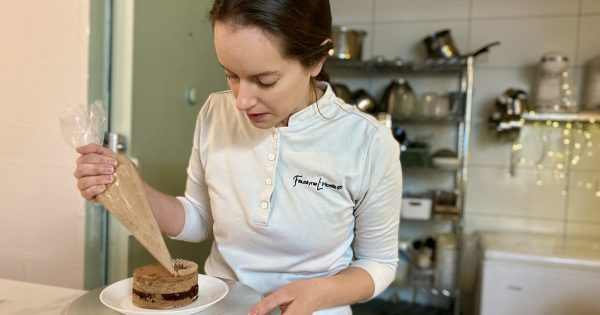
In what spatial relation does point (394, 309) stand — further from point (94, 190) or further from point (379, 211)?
point (94, 190)

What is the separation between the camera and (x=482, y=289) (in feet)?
6.64

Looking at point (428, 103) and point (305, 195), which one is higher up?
point (428, 103)

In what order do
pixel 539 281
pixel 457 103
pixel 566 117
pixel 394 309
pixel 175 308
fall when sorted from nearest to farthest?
pixel 175 308 → pixel 539 281 → pixel 566 117 → pixel 457 103 → pixel 394 309

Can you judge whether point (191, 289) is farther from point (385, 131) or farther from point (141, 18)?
point (141, 18)

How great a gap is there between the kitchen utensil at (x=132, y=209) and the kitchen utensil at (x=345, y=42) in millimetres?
1681

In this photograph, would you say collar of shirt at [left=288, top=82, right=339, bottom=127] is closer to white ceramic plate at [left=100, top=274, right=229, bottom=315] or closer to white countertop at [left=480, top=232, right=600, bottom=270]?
white ceramic plate at [left=100, top=274, right=229, bottom=315]

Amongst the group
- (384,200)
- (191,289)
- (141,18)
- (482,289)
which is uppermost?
(141,18)

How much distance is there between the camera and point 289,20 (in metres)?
0.72

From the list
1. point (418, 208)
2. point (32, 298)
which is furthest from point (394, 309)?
point (32, 298)

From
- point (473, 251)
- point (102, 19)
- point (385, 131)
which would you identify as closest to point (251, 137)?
point (385, 131)

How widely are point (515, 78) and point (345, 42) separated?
33.0 inches

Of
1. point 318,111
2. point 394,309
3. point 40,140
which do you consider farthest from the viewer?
point 394,309

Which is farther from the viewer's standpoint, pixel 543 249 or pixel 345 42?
pixel 345 42

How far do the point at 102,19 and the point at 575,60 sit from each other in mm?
2033
